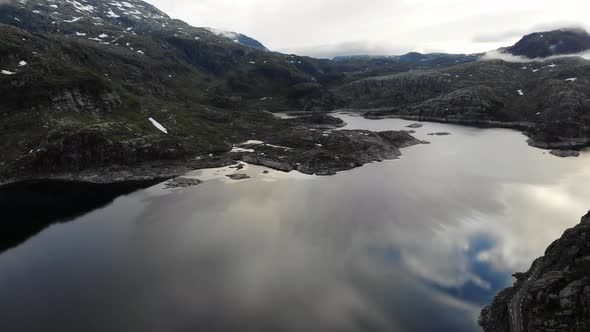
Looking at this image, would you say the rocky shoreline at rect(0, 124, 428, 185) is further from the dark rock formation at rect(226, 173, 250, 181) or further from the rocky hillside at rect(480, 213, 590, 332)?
the rocky hillside at rect(480, 213, 590, 332)

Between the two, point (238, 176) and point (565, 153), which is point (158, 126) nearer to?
point (238, 176)

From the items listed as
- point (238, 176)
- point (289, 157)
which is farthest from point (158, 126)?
point (289, 157)

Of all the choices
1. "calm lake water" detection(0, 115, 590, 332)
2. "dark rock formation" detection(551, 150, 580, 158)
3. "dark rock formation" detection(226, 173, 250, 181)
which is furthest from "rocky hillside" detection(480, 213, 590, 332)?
"dark rock formation" detection(551, 150, 580, 158)

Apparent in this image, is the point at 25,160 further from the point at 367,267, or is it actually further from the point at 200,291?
the point at 367,267

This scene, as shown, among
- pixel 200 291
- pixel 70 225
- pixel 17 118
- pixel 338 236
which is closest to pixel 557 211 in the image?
pixel 338 236

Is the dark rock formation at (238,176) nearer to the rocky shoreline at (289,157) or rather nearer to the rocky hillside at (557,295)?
the rocky shoreline at (289,157)

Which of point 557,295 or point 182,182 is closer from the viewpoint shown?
point 557,295

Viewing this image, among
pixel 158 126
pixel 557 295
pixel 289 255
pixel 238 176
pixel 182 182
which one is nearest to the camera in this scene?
pixel 557 295
